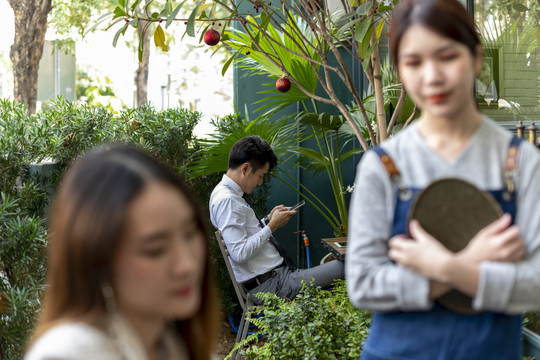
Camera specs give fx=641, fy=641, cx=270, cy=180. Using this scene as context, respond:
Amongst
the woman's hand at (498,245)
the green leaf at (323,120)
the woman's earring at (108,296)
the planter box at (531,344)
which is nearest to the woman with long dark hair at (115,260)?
the woman's earring at (108,296)

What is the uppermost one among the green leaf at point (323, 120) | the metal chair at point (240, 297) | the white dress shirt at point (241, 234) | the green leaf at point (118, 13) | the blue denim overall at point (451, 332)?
the green leaf at point (118, 13)

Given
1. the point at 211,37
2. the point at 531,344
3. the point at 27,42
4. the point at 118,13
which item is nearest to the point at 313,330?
the point at 531,344

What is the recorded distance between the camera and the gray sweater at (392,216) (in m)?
1.19

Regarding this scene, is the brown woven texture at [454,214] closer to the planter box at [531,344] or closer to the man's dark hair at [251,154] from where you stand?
the planter box at [531,344]

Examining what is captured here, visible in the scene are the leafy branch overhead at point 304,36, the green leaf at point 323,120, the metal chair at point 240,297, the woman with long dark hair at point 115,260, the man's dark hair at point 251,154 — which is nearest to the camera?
the woman with long dark hair at point 115,260

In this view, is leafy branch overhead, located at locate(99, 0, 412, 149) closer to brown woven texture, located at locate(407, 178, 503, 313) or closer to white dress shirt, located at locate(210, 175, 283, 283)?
white dress shirt, located at locate(210, 175, 283, 283)

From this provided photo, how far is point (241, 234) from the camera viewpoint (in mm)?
4008

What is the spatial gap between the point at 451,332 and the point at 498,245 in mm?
205

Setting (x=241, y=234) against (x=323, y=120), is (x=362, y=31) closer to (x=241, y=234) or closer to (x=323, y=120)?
(x=241, y=234)

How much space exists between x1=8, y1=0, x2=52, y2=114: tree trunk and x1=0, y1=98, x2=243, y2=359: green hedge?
18.7 feet

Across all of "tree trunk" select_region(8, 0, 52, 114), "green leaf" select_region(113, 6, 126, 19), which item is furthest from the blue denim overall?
"tree trunk" select_region(8, 0, 52, 114)

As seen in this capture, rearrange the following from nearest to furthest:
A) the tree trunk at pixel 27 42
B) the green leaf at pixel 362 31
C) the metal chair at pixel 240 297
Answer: the green leaf at pixel 362 31
the metal chair at pixel 240 297
the tree trunk at pixel 27 42

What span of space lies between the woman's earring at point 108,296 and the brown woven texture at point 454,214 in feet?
1.92

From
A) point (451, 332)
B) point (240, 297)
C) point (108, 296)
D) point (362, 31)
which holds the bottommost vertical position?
point (240, 297)
